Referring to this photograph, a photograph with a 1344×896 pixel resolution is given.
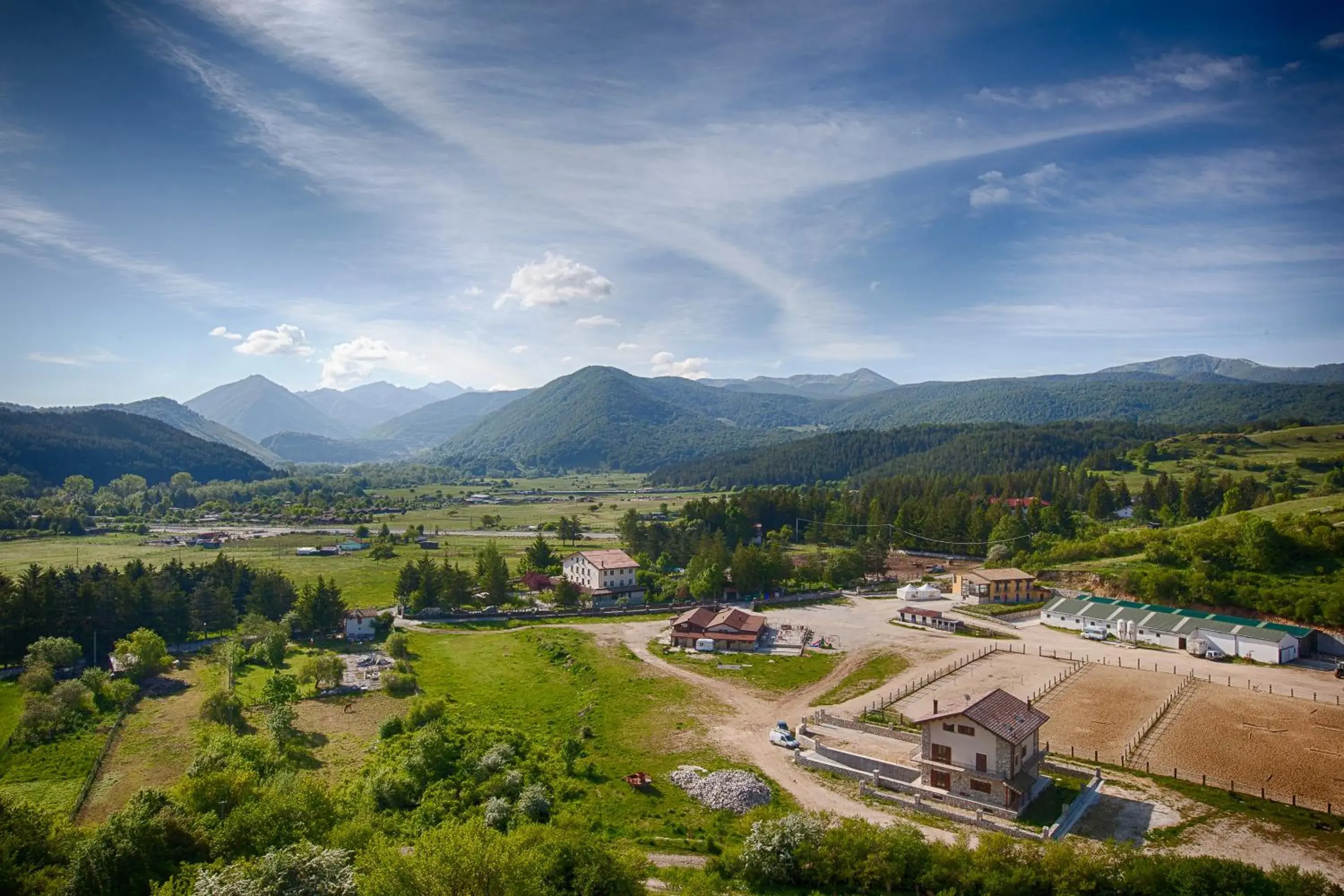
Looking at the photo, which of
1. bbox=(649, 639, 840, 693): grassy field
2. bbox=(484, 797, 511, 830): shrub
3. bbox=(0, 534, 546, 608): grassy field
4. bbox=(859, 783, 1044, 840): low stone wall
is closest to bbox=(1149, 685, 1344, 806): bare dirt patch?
bbox=(859, 783, 1044, 840): low stone wall

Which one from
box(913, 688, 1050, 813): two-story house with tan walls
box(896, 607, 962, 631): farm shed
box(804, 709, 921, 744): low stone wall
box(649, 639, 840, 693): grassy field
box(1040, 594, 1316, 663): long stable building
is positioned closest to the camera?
box(913, 688, 1050, 813): two-story house with tan walls

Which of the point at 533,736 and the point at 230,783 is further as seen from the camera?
the point at 533,736

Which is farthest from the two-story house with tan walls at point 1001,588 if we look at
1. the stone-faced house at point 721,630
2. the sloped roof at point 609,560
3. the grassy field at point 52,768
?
the grassy field at point 52,768

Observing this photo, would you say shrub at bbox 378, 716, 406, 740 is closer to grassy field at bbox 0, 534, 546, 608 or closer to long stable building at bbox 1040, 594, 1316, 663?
grassy field at bbox 0, 534, 546, 608

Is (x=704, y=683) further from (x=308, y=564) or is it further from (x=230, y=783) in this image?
(x=308, y=564)

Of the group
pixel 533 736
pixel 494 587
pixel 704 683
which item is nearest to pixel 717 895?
pixel 533 736

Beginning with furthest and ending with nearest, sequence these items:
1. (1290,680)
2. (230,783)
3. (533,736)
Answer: (1290,680), (533,736), (230,783)

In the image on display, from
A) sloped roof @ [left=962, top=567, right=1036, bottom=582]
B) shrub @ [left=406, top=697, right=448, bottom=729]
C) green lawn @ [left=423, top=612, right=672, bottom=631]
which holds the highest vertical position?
sloped roof @ [left=962, top=567, right=1036, bottom=582]
